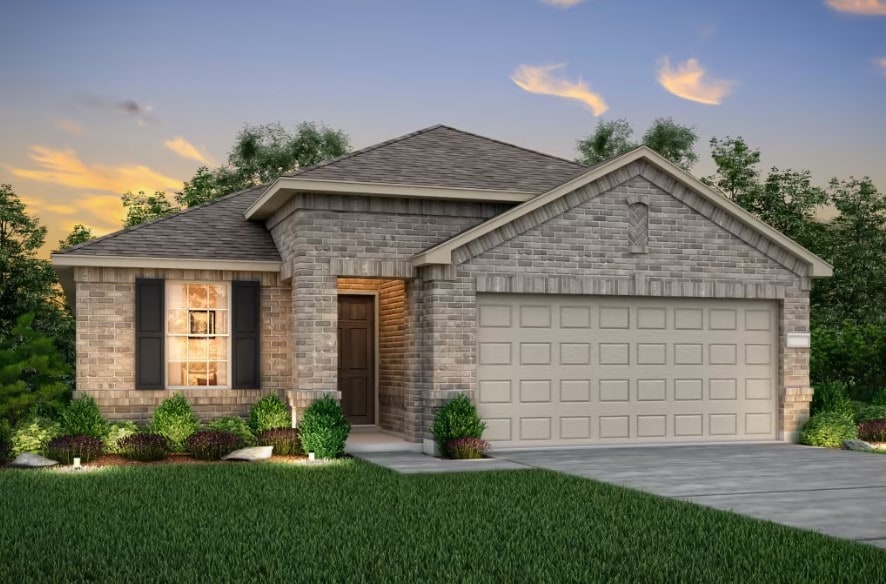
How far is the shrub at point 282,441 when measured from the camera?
54.2 feet

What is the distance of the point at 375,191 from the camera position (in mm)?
17219

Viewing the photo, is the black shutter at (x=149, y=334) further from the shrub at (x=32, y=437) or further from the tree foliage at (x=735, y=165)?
the tree foliage at (x=735, y=165)

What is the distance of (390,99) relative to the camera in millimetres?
31516

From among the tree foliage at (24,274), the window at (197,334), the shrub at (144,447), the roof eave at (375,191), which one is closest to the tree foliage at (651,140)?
the tree foliage at (24,274)

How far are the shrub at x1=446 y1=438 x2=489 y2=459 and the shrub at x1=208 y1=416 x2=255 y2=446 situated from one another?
3350mm

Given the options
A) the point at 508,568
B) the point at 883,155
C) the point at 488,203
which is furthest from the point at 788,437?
the point at 883,155

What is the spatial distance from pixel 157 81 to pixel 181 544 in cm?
2171

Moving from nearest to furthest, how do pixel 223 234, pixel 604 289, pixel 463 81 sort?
pixel 604 289, pixel 223 234, pixel 463 81

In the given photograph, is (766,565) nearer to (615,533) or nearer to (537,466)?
(615,533)

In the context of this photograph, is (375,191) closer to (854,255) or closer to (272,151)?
(854,255)

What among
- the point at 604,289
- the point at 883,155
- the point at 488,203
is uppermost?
the point at 883,155

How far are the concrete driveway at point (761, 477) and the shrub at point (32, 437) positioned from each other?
7134 millimetres

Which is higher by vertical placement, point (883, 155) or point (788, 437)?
point (883, 155)

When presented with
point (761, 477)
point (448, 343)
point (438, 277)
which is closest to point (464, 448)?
point (448, 343)
